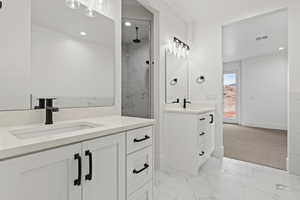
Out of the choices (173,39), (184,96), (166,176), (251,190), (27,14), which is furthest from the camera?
(184,96)

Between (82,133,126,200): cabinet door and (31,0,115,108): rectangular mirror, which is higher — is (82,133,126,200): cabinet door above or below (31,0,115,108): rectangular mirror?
below

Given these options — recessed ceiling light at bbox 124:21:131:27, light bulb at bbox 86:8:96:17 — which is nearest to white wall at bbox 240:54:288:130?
recessed ceiling light at bbox 124:21:131:27

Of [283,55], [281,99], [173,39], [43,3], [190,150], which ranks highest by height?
[283,55]

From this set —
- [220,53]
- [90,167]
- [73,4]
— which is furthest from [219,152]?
[73,4]

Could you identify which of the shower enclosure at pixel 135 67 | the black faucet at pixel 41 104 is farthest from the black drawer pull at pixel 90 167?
the shower enclosure at pixel 135 67

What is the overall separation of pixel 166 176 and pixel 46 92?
5.64 feet

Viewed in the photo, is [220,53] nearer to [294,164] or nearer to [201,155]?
[201,155]

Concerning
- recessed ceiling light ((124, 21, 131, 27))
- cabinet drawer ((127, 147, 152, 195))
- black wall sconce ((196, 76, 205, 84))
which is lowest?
cabinet drawer ((127, 147, 152, 195))

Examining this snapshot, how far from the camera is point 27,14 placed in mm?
1109

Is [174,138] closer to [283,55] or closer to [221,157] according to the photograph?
[221,157]

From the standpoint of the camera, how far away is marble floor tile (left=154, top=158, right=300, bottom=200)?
1.70 metres

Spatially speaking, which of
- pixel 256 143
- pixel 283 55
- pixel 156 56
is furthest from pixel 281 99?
pixel 156 56

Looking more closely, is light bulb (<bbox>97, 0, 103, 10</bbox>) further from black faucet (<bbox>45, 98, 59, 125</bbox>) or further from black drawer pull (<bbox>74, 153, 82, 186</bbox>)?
black drawer pull (<bbox>74, 153, 82, 186</bbox>)

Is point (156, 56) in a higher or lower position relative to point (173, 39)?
lower
